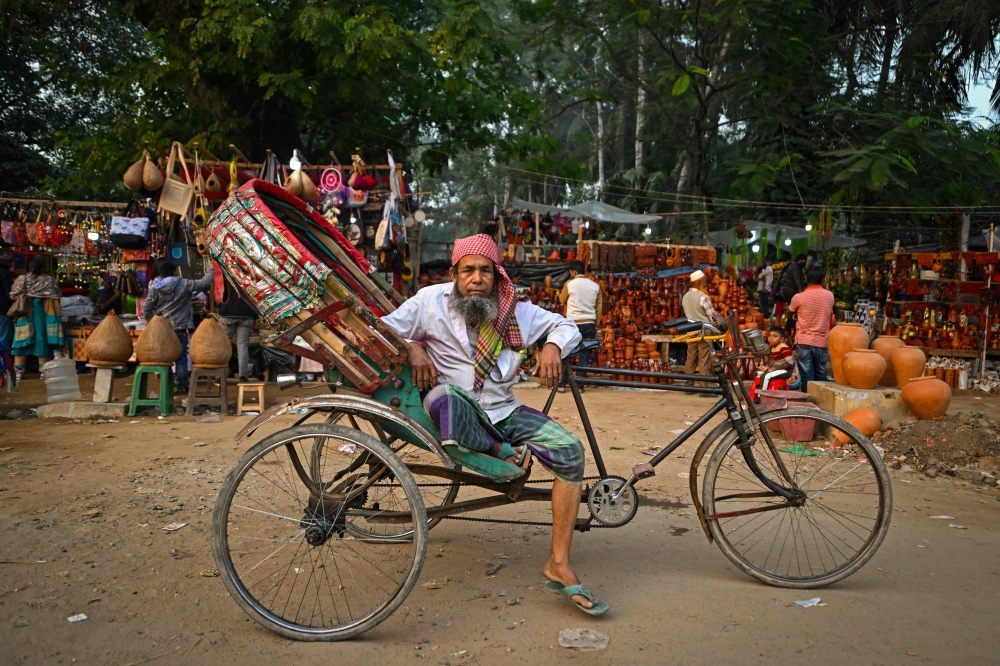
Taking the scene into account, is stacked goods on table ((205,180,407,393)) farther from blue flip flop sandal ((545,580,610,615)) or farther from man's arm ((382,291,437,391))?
blue flip flop sandal ((545,580,610,615))

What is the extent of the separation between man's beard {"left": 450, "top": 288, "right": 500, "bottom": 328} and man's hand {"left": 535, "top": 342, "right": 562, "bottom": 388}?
0.95 ft

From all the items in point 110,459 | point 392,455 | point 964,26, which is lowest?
point 110,459

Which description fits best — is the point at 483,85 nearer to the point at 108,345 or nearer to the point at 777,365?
the point at 777,365

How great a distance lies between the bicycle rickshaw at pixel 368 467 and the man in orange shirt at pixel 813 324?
492cm

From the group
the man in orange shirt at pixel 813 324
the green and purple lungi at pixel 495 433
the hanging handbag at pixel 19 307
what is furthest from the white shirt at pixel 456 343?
the hanging handbag at pixel 19 307

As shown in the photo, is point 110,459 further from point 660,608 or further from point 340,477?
point 660,608

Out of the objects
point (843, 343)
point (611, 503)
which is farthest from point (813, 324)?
point (611, 503)

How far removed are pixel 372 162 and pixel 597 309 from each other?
18.0 ft

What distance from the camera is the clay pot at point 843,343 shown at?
7762 millimetres

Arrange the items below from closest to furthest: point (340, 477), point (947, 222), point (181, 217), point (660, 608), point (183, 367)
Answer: point (660, 608) → point (340, 477) → point (183, 367) → point (181, 217) → point (947, 222)

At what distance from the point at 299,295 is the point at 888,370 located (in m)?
6.70

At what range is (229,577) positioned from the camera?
9.53ft

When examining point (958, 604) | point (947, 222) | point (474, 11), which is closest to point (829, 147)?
point (947, 222)

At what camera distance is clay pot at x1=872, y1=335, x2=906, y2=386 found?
25.2 ft
